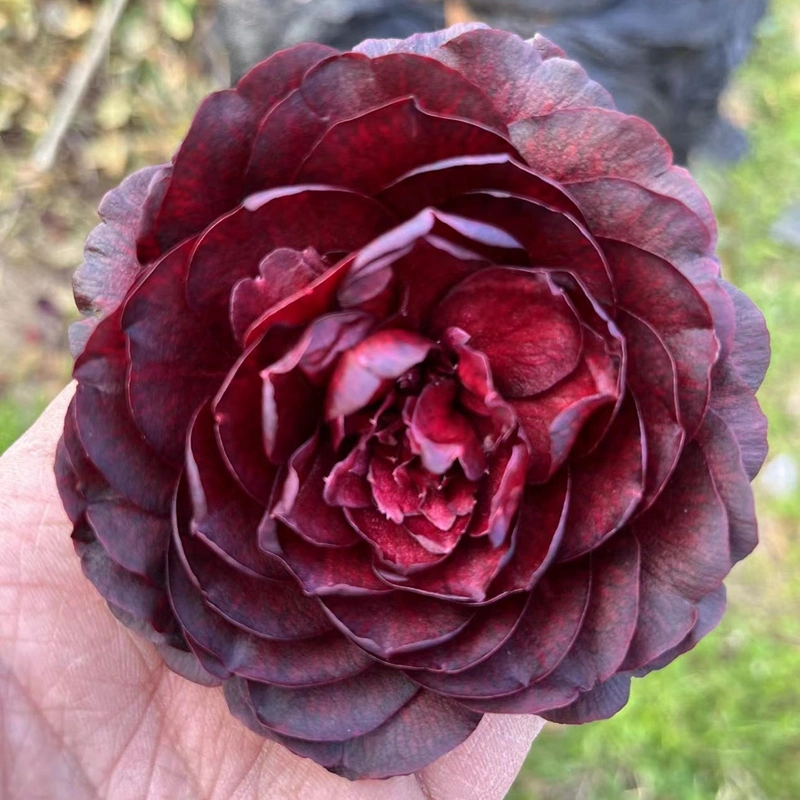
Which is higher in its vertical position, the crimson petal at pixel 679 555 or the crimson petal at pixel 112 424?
the crimson petal at pixel 112 424

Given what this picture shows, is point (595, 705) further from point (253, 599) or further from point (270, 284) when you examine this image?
point (270, 284)

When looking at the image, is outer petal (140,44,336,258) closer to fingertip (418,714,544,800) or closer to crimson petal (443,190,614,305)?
crimson petal (443,190,614,305)

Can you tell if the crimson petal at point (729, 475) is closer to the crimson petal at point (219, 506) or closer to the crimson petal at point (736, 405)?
the crimson petal at point (736, 405)

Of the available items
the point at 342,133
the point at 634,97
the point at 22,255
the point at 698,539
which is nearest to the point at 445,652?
the point at 698,539

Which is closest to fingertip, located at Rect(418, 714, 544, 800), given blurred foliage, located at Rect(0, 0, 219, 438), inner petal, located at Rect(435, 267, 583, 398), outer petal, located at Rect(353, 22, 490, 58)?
inner petal, located at Rect(435, 267, 583, 398)

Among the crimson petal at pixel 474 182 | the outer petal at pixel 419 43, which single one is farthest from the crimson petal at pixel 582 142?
the outer petal at pixel 419 43
